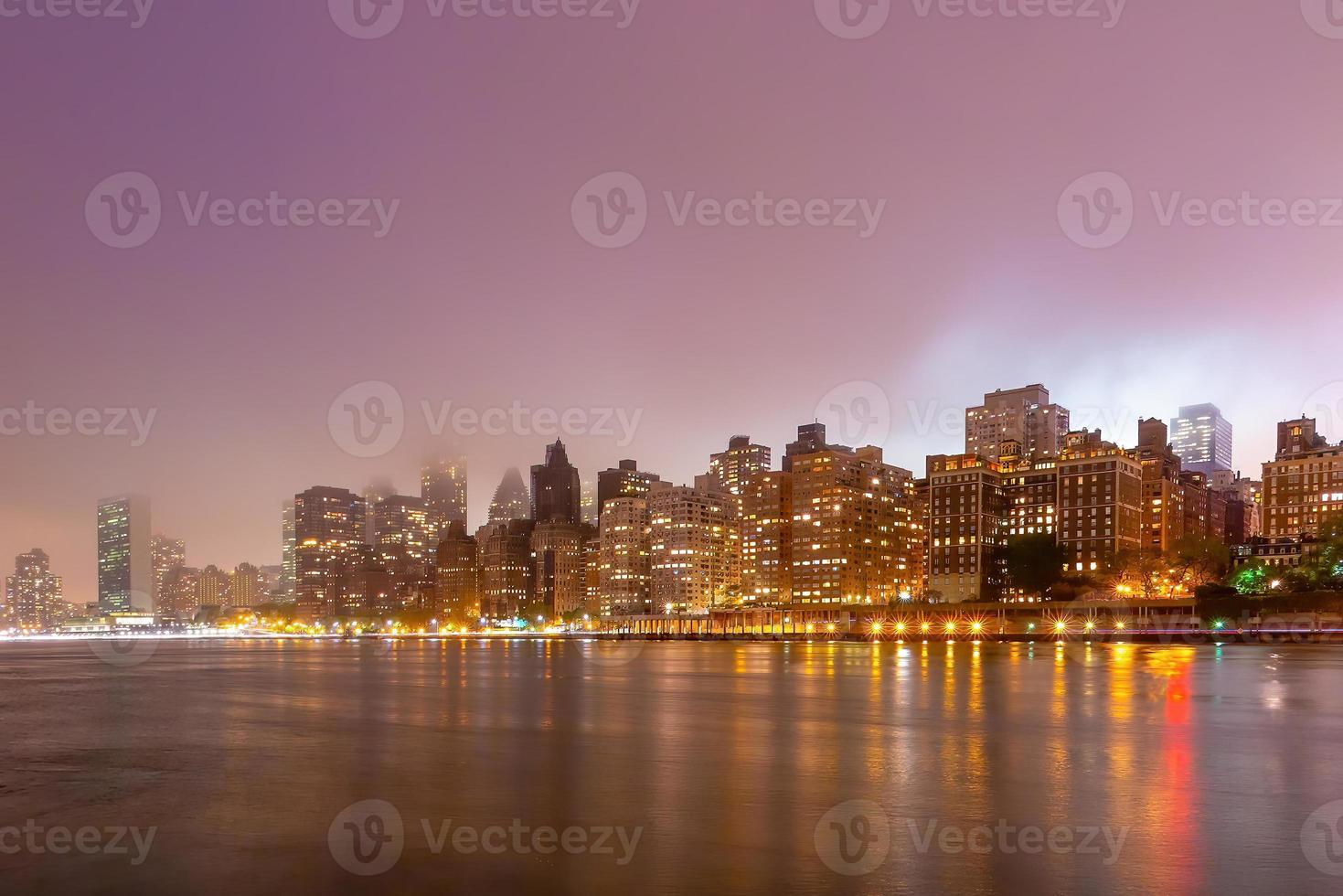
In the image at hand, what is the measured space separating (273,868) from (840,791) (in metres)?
14.3

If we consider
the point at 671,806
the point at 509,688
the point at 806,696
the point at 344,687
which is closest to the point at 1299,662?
the point at 806,696

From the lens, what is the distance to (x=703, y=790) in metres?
26.9

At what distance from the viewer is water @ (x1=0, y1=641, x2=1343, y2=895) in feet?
60.2

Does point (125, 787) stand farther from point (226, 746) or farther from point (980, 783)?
point (980, 783)

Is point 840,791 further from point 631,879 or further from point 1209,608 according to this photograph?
point 1209,608

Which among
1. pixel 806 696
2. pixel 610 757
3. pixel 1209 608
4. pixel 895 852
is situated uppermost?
pixel 895 852

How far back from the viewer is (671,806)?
24562 mm

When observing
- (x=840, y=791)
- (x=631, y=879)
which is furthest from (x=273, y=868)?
(x=840, y=791)

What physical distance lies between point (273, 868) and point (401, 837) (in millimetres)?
2912

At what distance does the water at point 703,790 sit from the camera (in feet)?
60.2

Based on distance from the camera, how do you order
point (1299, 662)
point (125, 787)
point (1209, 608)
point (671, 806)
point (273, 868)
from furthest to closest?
point (1209, 608), point (1299, 662), point (125, 787), point (671, 806), point (273, 868)

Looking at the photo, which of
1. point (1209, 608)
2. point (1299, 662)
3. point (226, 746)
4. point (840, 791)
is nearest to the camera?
point (840, 791)

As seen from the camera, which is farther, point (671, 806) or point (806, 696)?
point (806, 696)

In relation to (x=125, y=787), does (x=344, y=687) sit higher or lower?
lower
